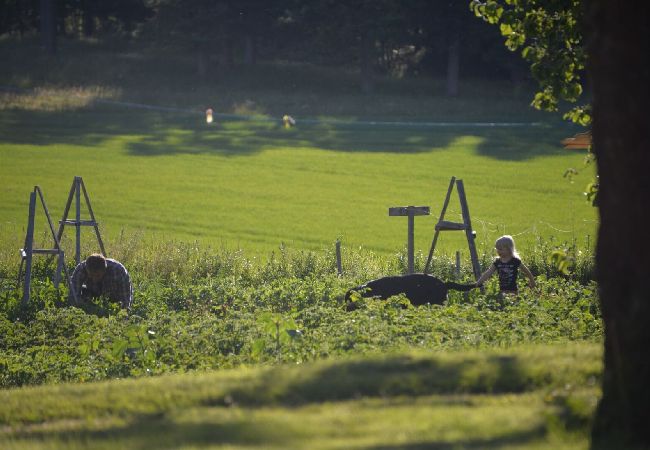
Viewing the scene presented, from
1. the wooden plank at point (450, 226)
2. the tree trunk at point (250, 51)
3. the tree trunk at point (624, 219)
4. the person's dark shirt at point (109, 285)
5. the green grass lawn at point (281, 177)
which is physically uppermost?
the tree trunk at point (250, 51)

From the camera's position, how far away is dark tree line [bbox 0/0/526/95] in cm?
6650

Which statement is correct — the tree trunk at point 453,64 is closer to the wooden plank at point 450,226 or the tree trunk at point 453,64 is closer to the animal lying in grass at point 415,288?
the wooden plank at point 450,226

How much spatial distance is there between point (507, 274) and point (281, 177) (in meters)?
24.6

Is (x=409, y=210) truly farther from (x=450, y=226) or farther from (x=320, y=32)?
(x=320, y=32)

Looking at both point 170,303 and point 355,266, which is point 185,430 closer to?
point 170,303

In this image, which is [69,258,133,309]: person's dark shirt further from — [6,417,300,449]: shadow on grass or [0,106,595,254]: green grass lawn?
[6,417,300,449]: shadow on grass

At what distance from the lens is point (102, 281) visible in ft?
53.2

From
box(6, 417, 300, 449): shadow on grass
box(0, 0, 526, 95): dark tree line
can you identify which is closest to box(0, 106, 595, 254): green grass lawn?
box(0, 0, 526, 95): dark tree line

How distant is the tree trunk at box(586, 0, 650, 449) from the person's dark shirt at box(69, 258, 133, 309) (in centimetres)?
1019

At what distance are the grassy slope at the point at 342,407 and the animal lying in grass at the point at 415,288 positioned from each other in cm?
565

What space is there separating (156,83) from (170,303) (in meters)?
55.2

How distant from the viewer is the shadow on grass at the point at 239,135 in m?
46.9

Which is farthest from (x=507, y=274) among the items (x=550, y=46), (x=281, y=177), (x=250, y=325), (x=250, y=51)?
(x=250, y=51)

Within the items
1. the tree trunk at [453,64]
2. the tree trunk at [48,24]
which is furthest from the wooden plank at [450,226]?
the tree trunk at [48,24]
